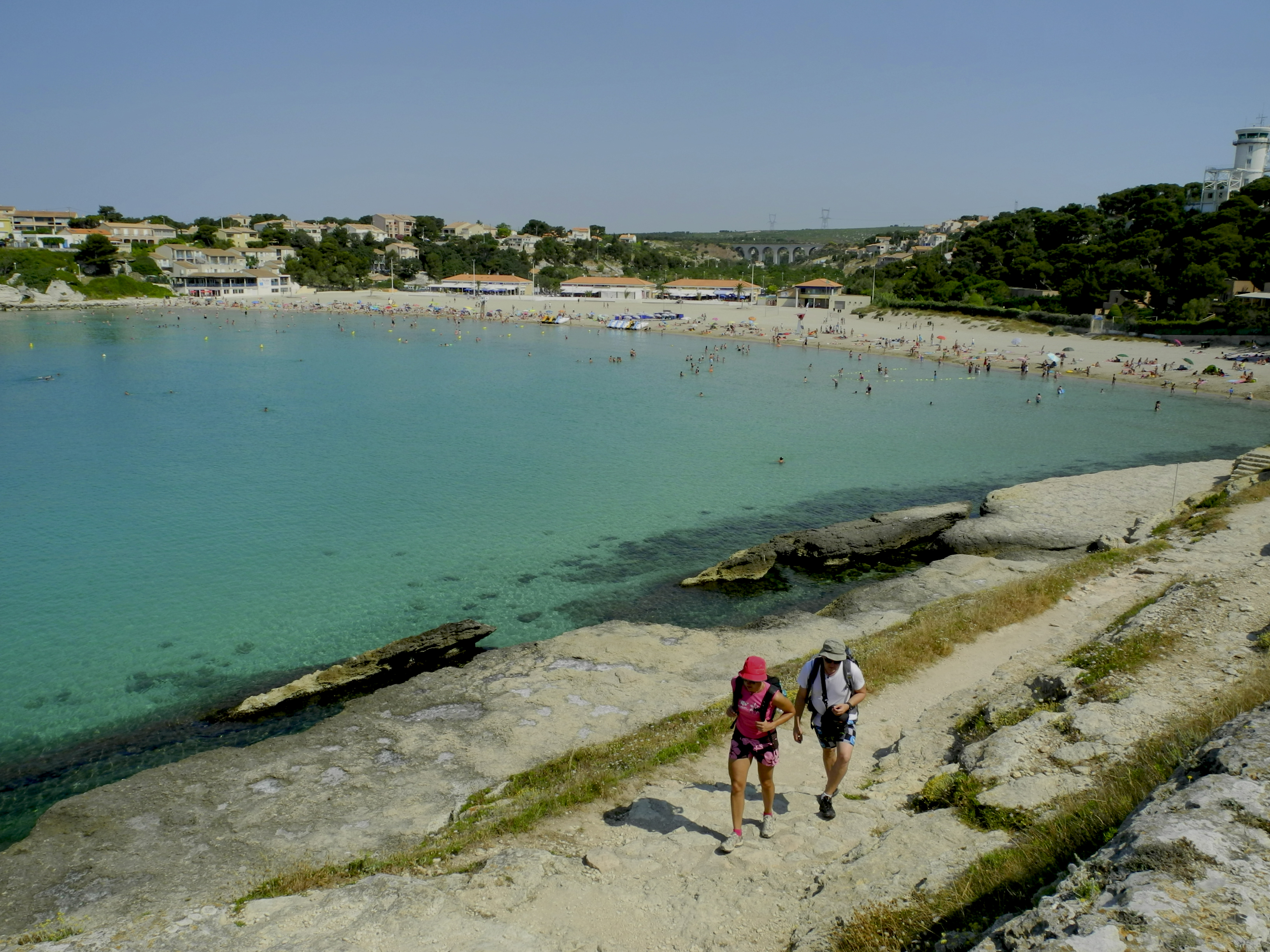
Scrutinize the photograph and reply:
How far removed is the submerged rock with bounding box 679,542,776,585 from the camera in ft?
58.4

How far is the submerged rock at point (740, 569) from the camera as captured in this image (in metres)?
17.8

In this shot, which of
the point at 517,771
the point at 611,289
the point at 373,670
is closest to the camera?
the point at 517,771

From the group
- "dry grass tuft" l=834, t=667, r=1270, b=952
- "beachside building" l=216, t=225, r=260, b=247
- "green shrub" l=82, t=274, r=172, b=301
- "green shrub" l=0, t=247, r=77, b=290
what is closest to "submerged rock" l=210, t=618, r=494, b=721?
"dry grass tuft" l=834, t=667, r=1270, b=952

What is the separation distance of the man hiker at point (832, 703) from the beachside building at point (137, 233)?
16625cm

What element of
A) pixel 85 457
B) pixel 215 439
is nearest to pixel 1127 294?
pixel 215 439

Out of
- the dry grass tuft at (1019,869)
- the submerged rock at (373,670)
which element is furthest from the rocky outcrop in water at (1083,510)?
the submerged rock at (373,670)

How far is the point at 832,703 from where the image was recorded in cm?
688

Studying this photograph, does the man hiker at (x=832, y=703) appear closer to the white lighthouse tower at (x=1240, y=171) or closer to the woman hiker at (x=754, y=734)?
the woman hiker at (x=754, y=734)

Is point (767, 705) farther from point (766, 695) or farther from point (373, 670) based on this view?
point (373, 670)

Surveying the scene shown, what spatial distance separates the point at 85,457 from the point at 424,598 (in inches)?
792

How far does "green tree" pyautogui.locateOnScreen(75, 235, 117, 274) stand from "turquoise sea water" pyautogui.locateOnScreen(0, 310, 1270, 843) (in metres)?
72.0

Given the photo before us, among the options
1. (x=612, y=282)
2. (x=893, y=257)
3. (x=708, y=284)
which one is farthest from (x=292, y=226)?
(x=893, y=257)

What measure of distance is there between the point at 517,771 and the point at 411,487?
703 inches

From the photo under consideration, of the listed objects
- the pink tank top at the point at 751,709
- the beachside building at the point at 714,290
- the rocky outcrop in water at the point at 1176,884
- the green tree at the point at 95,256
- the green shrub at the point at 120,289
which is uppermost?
the green tree at the point at 95,256
